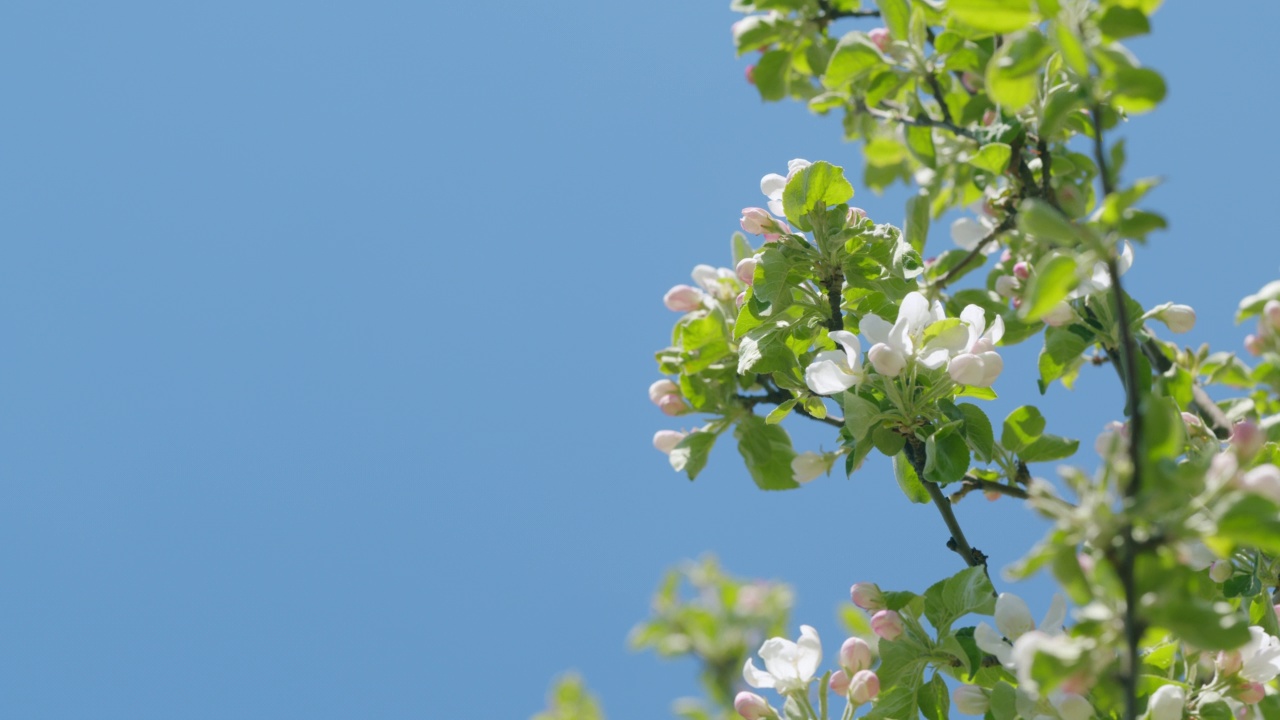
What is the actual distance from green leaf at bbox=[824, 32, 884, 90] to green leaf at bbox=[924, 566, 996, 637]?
1.08 m

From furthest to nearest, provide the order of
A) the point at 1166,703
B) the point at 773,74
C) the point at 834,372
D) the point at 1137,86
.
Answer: the point at 773,74, the point at 834,372, the point at 1166,703, the point at 1137,86

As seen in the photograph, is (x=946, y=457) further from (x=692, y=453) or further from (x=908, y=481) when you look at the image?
(x=692, y=453)

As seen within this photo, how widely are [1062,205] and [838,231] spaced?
2.81ft

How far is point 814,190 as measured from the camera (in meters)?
1.68

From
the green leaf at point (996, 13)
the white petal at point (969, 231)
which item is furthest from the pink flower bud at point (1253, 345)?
the green leaf at point (996, 13)

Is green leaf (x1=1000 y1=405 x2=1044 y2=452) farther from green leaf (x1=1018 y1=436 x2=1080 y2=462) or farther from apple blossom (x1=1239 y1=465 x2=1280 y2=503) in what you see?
apple blossom (x1=1239 y1=465 x2=1280 y2=503)

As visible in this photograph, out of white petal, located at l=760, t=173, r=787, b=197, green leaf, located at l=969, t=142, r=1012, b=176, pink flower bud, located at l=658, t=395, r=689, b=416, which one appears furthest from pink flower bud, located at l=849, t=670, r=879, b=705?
green leaf, located at l=969, t=142, r=1012, b=176

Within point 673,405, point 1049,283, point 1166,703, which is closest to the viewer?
point 1049,283

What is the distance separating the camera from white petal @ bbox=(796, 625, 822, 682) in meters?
1.61

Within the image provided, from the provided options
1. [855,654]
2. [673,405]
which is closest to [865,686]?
[855,654]

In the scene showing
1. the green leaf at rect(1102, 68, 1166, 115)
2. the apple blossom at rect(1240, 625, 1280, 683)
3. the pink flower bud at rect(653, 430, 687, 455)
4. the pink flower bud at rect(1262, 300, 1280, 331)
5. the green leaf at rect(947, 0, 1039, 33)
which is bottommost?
the apple blossom at rect(1240, 625, 1280, 683)

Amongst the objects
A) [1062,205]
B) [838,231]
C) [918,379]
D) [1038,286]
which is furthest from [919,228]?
[1038,286]

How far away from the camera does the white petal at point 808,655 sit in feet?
5.29

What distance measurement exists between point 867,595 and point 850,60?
113 cm
